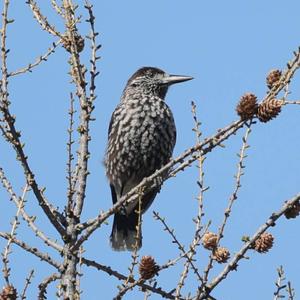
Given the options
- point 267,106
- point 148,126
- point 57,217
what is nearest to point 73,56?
point 57,217

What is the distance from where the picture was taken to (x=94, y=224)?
12.2 ft

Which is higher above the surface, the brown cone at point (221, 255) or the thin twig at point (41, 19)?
the thin twig at point (41, 19)

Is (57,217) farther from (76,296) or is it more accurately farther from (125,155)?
(125,155)

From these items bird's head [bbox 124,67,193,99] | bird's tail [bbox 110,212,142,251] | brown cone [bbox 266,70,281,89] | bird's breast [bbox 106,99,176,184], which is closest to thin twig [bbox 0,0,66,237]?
brown cone [bbox 266,70,281,89]

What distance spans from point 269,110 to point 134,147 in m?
3.58

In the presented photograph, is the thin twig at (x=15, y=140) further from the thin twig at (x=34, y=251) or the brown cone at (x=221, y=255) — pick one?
the brown cone at (x=221, y=255)

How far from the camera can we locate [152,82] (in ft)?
26.3

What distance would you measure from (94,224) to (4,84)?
819mm

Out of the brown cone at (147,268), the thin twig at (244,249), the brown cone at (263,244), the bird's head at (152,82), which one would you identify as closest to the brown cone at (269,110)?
the thin twig at (244,249)

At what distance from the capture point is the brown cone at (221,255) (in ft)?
11.5

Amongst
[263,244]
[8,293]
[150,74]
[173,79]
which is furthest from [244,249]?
[150,74]

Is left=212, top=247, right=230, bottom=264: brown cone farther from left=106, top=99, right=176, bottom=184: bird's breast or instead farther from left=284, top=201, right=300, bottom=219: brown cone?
left=106, top=99, right=176, bottom=184: bird's breast

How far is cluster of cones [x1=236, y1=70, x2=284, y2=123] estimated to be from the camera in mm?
3406

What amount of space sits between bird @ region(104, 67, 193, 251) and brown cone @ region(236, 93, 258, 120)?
3.20 meters
